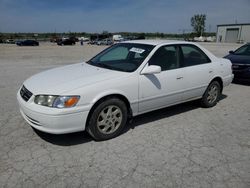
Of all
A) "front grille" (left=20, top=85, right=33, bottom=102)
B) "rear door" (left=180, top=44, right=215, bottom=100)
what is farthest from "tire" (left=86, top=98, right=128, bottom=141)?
"rear door" (left=180, top=44, right=215, bottom=100)

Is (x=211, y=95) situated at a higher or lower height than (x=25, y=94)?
lower

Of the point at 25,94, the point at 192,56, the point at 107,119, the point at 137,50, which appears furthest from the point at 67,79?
the point at 192,56

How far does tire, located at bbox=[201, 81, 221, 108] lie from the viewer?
493 cm

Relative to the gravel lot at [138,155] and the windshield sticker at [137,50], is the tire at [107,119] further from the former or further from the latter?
the windshield sticker at [137,50]

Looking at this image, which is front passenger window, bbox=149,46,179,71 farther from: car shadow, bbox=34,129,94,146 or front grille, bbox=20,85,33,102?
front grille, bbox=20,85,33,102

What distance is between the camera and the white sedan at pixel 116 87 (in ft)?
10.0

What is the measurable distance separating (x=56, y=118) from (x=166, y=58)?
2.24 m

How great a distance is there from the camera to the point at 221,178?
2646mm

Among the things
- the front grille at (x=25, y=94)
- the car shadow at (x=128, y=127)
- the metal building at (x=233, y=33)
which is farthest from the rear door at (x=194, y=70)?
the metal building at (x=233, y=33)

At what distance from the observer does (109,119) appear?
347 centimetres

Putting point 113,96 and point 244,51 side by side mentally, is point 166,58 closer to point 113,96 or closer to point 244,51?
point 113,96

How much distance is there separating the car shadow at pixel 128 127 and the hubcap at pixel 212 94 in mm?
299

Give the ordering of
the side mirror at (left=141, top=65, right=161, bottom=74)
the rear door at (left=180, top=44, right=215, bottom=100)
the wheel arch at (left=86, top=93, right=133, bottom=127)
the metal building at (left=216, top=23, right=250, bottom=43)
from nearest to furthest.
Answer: the wheel arch at (left=86, top=93, right=133, bottom=127), the side mirror at (left=141, top=65, right=161, bottom=74), the rear door at (left=180, top=44, right=215, bottom=100), the metal building at (left=216, top=23, right=250, bottom=43)

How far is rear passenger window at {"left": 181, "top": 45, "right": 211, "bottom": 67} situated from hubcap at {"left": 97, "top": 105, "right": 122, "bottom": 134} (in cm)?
170
